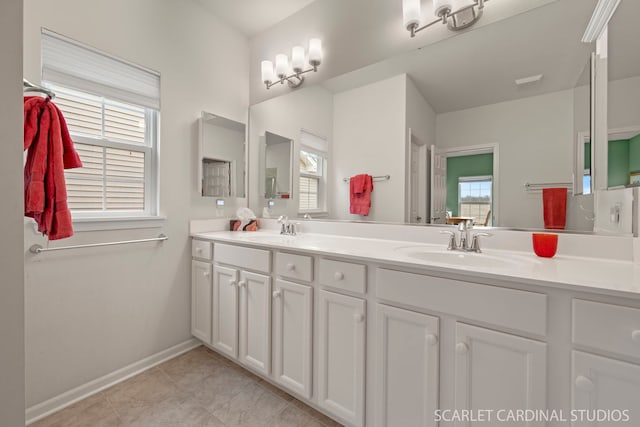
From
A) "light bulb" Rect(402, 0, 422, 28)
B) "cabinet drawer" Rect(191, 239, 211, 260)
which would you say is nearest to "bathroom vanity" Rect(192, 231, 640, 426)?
"cabinet drawer" Rect(191, 239, 211, 260)

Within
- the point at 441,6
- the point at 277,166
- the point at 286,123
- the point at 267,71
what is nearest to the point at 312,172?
the point at 277,166

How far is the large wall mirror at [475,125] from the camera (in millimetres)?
1292

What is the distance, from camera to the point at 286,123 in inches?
93.5

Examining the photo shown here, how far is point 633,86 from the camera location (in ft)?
3.43

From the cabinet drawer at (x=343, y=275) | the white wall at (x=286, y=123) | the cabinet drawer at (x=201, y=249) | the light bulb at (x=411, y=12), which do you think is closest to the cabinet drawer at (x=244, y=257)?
the cabinet drawer at (x=201, y=249)

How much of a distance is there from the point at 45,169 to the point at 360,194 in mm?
1686

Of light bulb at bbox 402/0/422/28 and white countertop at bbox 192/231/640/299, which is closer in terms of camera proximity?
white countertop at bbox 192/231/640/299

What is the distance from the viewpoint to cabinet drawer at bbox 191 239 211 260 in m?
2.00

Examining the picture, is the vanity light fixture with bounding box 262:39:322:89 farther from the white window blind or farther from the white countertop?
the white countertop

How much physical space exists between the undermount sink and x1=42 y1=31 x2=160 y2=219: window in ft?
5.85

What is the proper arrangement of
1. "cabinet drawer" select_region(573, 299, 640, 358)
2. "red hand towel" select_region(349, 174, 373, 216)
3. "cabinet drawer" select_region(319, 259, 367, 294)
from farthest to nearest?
1. "red hand towel" select_region(349, 174, 373, 216)
2. "cabinet drawer" select_region(319, 259, 367, 294)
3. "cabinet drawer" select_region(573, 299, 640, 358)

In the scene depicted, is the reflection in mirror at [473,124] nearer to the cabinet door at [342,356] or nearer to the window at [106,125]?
the cabinet door at [342,356]

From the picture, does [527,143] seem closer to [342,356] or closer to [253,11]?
[342,356]

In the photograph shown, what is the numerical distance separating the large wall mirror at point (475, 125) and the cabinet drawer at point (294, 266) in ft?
2.15
